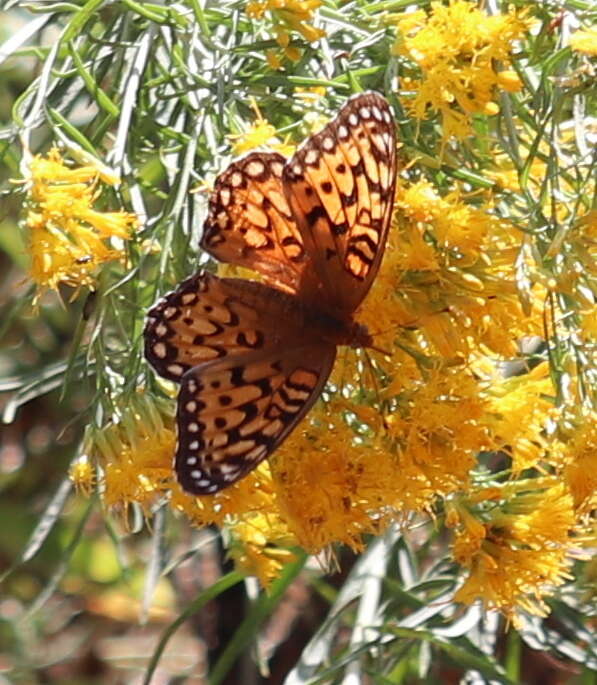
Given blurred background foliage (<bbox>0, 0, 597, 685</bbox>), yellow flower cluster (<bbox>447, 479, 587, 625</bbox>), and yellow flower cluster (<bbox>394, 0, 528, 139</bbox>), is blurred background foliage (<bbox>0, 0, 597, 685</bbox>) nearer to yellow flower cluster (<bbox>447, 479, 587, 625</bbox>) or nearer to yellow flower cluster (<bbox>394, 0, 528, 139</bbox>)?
yellow flower cluster (<bbox>394, 0, 528, 139</bbox>)

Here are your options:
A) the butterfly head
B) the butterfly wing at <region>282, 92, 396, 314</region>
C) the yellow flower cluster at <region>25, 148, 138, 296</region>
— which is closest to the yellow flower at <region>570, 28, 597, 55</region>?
the butterfly wing at <region>282, 92, 396, 314</region>

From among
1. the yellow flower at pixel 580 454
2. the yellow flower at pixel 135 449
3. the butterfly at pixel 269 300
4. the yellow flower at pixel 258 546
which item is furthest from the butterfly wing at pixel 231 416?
the yellow flower at pixel 258 546

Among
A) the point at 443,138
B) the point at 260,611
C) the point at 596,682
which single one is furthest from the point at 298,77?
the point at 596,682

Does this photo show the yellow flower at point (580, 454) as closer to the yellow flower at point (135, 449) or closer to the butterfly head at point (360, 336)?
the butterfly head at point (360, 336)

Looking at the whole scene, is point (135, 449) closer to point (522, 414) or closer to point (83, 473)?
point (83, 473)

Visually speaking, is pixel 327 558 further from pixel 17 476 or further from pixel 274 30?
pixel 17 476


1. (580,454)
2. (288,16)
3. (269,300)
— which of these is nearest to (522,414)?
(580,454)
